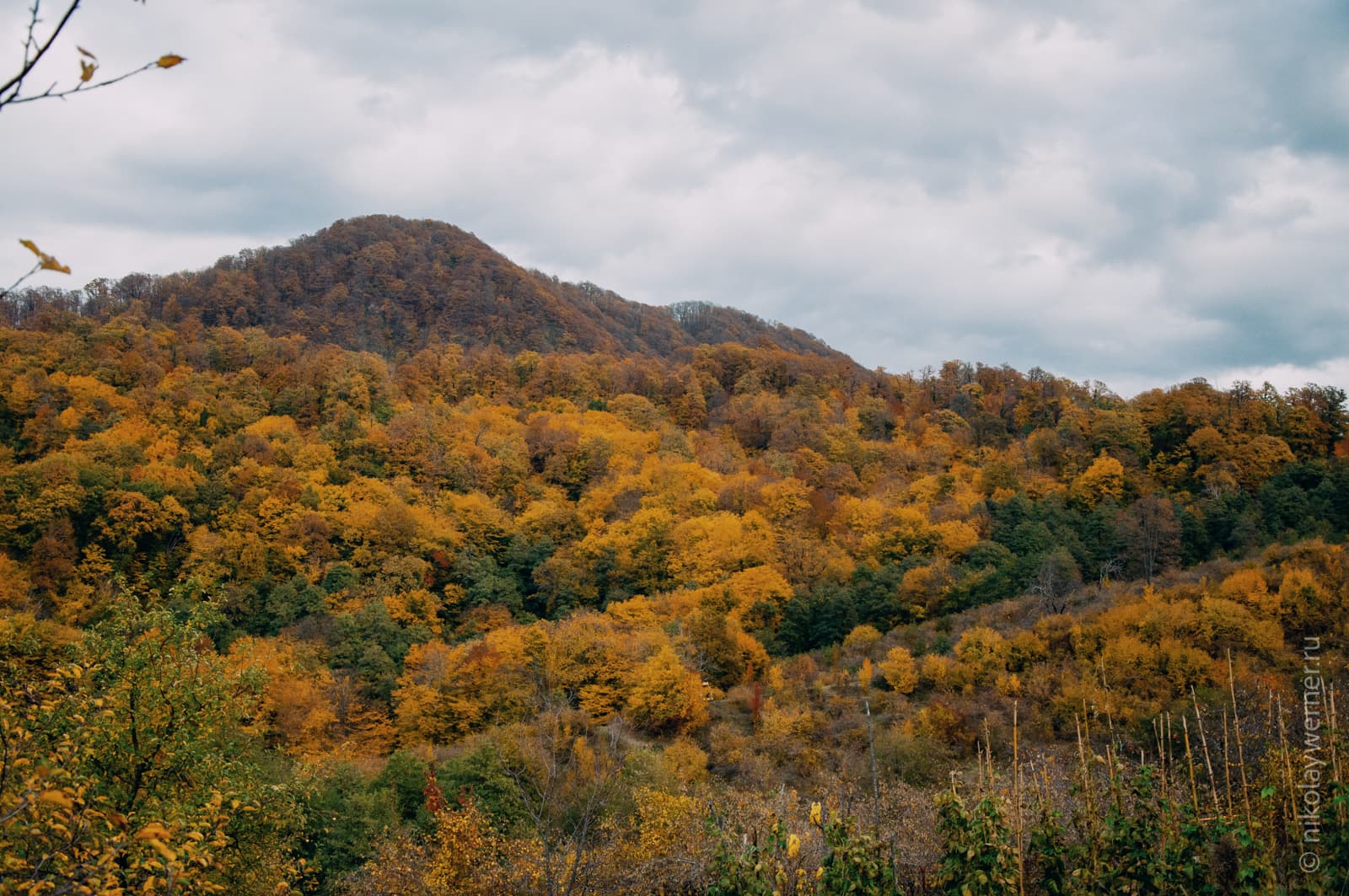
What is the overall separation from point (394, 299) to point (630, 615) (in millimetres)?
67982

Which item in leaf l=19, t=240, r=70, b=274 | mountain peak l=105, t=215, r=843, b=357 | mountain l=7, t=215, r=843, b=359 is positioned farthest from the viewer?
mountain peak l=105, t=215, r=843, b=357

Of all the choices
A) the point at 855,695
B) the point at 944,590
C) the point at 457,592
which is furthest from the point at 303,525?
the point at 944,590

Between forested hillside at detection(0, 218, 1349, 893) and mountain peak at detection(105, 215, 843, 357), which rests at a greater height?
mountain peak at detection(105, 215, 843, 357)

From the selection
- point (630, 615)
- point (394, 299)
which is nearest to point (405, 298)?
point (394, 299)

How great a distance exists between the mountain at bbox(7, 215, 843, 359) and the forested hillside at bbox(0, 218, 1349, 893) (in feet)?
7.30

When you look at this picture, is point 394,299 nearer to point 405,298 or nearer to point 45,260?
point 405,298

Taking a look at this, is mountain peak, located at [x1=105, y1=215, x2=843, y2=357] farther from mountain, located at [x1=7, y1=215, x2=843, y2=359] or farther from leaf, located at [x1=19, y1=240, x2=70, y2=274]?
leaf, located at [x1=19, y1=240, x2=70, y2=274]

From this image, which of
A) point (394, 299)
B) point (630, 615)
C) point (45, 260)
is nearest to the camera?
point (45, 260)

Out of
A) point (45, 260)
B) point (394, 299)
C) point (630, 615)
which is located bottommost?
point (630, 615)

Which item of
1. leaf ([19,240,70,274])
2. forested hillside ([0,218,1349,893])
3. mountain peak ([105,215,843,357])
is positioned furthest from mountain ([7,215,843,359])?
leaf ([19,240,70,274])

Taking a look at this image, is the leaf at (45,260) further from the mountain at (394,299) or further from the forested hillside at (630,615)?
the mountain at (394,299)

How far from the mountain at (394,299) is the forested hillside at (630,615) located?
223 centimetres

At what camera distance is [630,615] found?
40500 millimetres

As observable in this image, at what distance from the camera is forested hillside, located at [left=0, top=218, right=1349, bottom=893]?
10000mm
